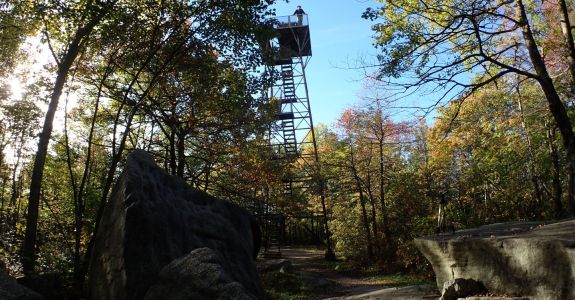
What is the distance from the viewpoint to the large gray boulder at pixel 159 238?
527 centimetres

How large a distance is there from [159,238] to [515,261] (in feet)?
15.9

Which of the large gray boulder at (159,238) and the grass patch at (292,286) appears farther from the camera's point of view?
the grass patch at (292,286)

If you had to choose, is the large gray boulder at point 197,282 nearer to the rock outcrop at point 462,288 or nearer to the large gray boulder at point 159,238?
the large gray boulder at point 159,238

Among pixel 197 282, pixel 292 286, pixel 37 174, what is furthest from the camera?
pixel 292 286

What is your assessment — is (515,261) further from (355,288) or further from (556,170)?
(556,170)

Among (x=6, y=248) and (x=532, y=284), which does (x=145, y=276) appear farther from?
(x=532, y=284)

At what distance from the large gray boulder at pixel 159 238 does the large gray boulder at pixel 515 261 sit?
10.4 ft

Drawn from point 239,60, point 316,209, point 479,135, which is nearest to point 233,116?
point 239,60

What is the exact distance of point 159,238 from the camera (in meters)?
5.88

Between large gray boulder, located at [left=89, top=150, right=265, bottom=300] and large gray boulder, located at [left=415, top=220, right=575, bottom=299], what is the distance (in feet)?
A: 10.4

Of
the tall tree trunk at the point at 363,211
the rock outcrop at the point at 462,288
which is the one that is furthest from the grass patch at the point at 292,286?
the rock outcrop at the point at 462,288

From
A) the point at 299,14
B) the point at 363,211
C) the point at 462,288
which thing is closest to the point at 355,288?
the point at 363,211

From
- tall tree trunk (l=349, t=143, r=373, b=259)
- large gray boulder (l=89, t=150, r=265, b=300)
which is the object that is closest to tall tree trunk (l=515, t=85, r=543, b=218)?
tall tree trunk (l=349, t=143, r=373, b=259)

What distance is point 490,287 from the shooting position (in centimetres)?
576
